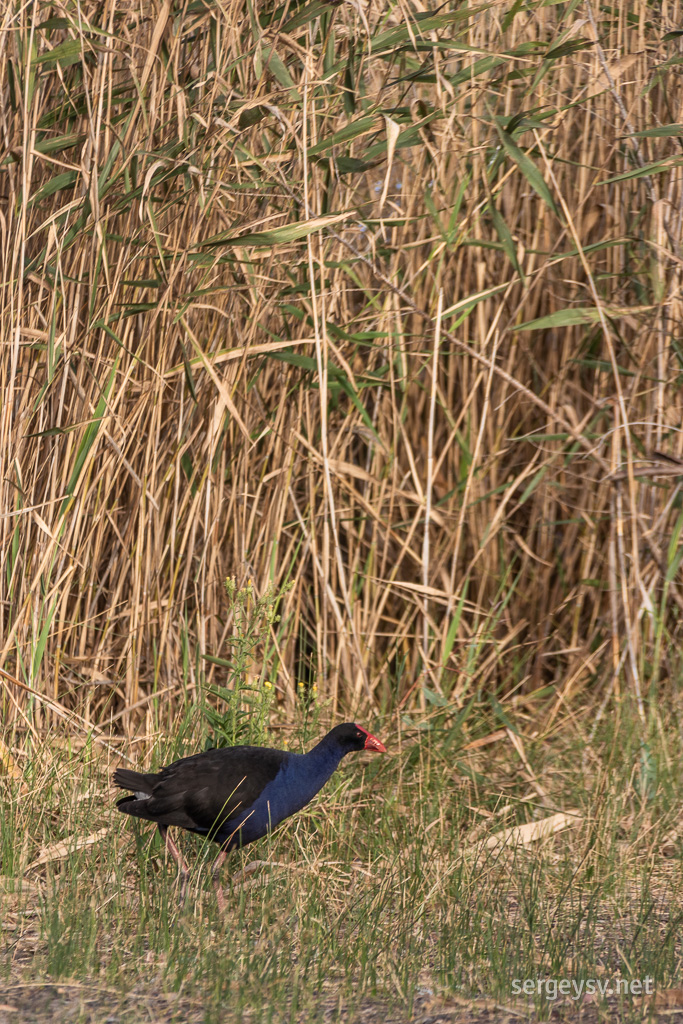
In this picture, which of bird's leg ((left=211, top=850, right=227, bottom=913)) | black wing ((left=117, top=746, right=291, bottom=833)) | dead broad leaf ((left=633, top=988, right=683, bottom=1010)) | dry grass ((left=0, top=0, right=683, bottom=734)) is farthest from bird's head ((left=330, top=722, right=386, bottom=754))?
dead broad leaf ((left=633, top=988, right=683, bottom=1010))

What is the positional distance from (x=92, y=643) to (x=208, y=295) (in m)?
1.02

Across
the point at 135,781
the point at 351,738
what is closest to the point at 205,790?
the point at 135,781

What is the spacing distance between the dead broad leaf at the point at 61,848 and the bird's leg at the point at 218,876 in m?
0.29

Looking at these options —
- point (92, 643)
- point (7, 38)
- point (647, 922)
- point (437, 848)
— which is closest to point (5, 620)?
point (92, 643)

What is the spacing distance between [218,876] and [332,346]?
137 centimetres

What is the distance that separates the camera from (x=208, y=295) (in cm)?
305

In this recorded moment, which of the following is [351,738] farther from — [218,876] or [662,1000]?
[662,1000]

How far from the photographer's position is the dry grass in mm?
2801

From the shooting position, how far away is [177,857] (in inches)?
93.6

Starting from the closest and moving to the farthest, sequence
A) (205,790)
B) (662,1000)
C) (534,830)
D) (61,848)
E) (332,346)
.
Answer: (662,1000) < (205,790) < (61,848) < (534,830) < (332,346)

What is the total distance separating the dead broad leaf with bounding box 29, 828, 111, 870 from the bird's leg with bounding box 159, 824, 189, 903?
194 mm

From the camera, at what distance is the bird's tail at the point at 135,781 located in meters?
2.35

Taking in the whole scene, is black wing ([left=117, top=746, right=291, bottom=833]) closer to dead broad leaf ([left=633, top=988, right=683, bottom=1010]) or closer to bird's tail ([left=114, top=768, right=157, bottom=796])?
bird's tail ([left=114, top=768, right=157, bottom=796])

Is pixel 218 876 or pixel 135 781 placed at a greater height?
pixel 135 781
